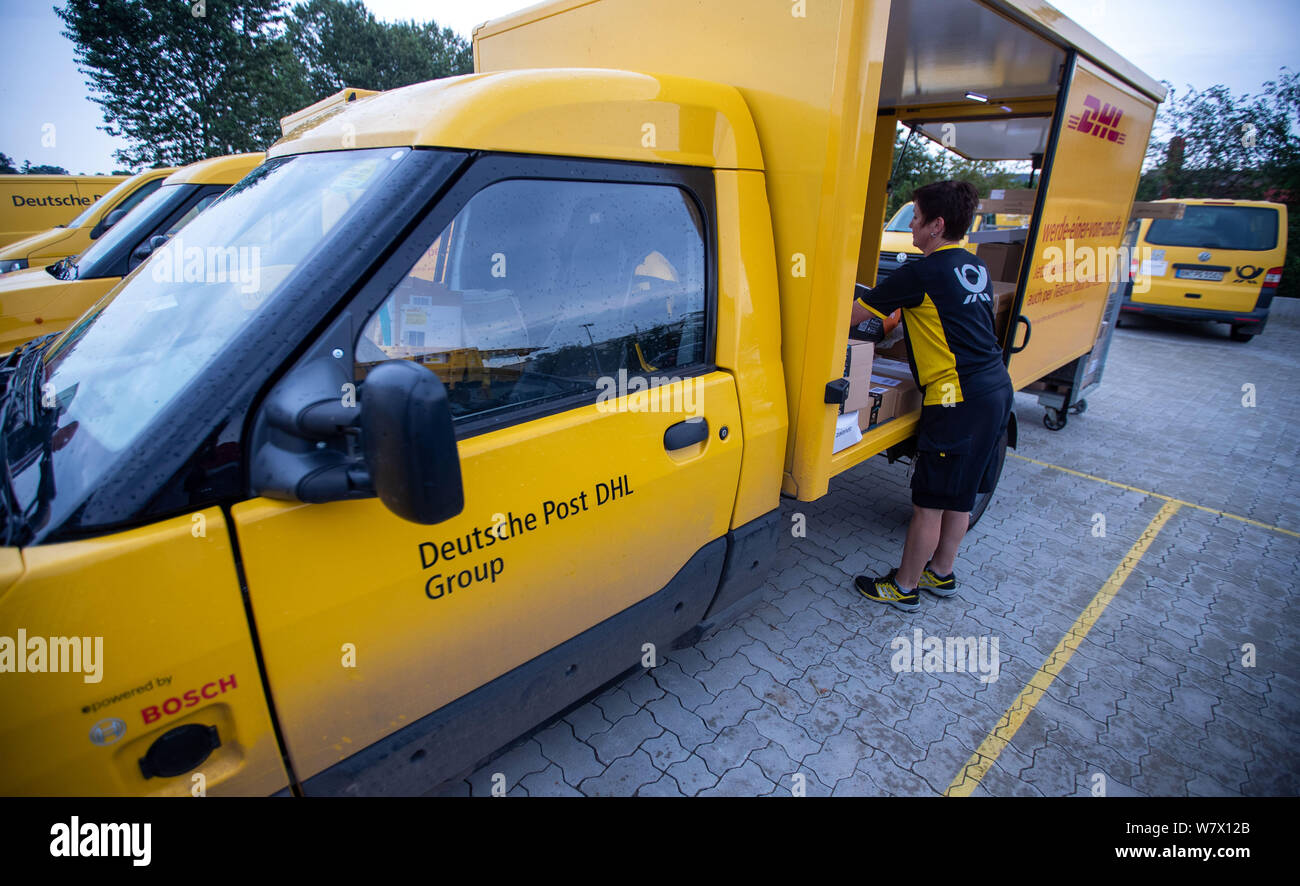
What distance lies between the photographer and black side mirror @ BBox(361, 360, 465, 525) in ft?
3.70

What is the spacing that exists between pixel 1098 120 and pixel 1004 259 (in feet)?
3.16

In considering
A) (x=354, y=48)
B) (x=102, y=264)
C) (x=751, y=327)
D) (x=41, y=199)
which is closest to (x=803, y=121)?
(x=751, y=327)

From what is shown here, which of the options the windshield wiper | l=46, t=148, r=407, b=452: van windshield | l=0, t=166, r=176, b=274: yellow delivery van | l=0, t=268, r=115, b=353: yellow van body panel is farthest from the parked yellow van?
l=0, t=166, r=176, b=274: yellow delivery van

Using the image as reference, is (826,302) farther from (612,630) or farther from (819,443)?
(612,630)

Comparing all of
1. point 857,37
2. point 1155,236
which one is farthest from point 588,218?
point 1155,236

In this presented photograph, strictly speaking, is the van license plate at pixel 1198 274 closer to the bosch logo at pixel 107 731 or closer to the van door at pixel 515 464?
the van door at pixel 515 464

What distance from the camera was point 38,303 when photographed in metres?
4.20

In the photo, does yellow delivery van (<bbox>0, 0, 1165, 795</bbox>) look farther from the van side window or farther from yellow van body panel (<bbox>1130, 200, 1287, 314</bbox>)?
yellow van body panel (<bbox>1130, 200, 1287, 314</bbox>)

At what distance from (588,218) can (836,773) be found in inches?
90.2

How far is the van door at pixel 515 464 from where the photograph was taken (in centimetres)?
145

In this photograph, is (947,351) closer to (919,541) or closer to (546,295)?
(919,541)

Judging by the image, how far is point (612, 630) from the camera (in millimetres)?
2137

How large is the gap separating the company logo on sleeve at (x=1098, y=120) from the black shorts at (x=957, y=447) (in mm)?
1845

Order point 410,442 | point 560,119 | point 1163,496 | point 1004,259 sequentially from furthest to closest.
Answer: point 1163,496
point 1004,259
point 560,119
point 410,442
